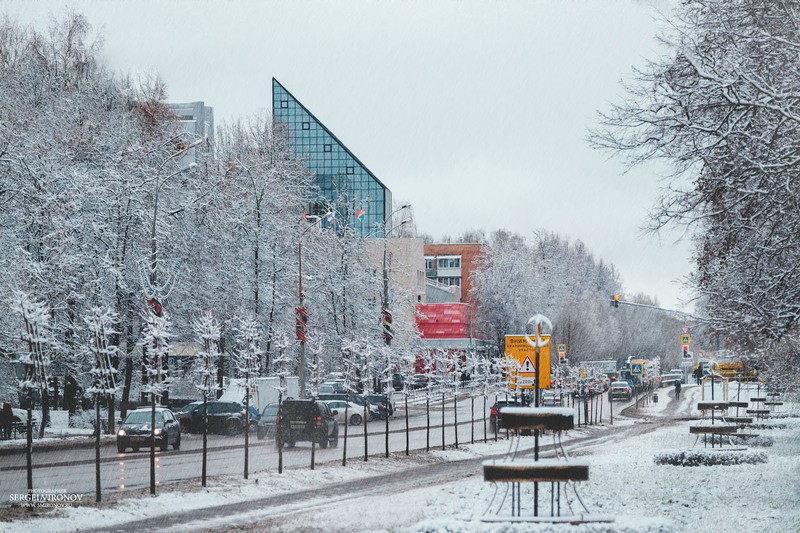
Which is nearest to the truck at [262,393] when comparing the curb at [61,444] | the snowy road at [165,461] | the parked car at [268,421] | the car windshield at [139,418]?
the snowy road at [165,461]

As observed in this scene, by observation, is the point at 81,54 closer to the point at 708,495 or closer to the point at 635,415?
the point at 635,415

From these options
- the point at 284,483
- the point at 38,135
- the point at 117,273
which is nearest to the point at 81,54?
the point at 38,135

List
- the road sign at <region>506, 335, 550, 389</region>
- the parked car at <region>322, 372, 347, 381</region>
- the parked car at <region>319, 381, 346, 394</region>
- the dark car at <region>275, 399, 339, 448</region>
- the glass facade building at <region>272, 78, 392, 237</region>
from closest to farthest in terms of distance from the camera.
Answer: the dark car at <region>275, 399, 339, 448</region>
the road sign at <region>506, 335, 550, 389</region>
the parked car at <region>322, 372, 347, 381</region>
the parked car at <region>319, 381, 346, 394</region>
the glass facade building at <region>272, 78, 392, 237</region>

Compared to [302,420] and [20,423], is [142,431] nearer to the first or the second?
[302,420]

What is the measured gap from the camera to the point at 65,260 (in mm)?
39062

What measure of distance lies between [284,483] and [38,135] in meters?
25.0

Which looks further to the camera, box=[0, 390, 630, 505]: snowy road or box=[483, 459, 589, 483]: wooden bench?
box=[0, 390, 630, 505]: snowy road

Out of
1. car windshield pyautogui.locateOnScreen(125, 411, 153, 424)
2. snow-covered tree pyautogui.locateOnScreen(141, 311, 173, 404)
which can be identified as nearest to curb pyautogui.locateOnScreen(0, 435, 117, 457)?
car windshield pyautogui.locateOnScreen(125, 411, 153, 424)

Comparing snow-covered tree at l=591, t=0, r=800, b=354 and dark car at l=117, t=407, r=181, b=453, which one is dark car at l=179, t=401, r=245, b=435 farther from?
snow-covered tree at l=591, t=0, r=800, b=354

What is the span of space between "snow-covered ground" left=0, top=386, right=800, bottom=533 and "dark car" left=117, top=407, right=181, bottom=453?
7360 mm

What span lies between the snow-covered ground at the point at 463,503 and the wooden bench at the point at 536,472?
1.91 ft

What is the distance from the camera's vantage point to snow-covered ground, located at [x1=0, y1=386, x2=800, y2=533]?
1538cm

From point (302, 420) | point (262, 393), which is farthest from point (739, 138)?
point (262, 393)

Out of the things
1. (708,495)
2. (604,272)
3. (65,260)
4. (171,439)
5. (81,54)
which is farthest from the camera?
(604,272)
